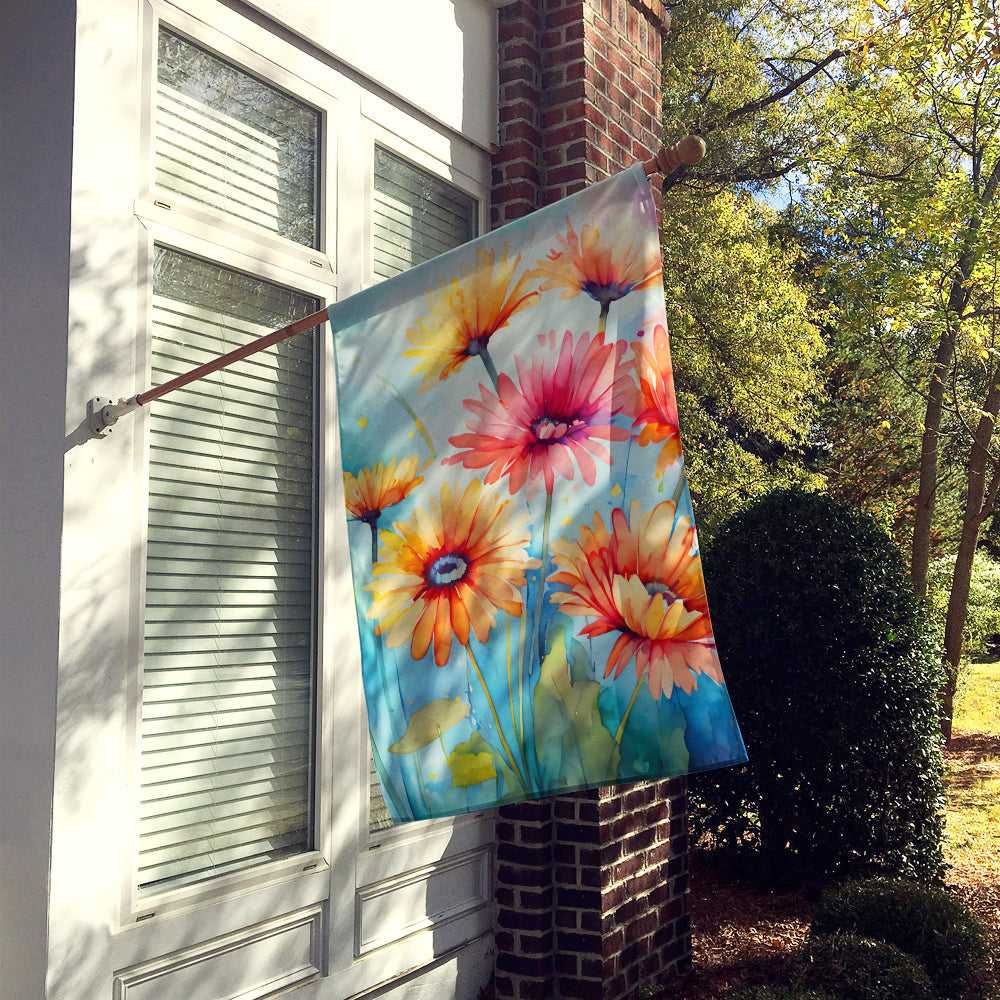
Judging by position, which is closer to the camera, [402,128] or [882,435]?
[402,128]

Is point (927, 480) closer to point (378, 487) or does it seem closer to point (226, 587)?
point (226, 587)

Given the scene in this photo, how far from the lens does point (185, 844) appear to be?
294 cm

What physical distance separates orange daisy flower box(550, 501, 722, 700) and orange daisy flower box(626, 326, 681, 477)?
0.15 metres

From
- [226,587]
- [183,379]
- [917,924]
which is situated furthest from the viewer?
[917,924]

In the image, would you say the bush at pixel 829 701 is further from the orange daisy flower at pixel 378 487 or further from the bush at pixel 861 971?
the orange daisy flower at pixel 378 487

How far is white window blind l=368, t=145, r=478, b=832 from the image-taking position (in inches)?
153

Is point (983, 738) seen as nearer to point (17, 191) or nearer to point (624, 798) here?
point (624, 798)

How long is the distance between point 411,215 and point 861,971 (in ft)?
11.6

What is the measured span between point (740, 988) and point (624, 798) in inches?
41.6

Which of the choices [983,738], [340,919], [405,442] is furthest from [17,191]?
[983,738]

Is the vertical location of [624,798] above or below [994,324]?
below

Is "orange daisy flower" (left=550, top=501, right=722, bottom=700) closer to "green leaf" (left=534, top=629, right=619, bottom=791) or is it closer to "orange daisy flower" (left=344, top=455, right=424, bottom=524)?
"green leaf" (left=534, top=629, right=619, bottom=791)

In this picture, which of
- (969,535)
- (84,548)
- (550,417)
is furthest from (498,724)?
(969,535)

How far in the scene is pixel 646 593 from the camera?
224 cm
